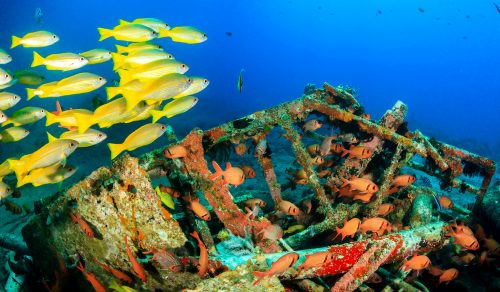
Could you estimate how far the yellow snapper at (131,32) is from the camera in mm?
4969

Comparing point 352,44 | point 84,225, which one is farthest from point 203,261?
point 352,44

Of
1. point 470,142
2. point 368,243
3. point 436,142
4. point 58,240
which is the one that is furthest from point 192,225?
point 470,142

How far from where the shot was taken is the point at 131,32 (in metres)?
5.06

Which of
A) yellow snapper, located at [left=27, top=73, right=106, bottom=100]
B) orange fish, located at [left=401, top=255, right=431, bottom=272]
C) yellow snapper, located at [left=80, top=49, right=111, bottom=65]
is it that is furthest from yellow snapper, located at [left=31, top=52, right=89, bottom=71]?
orange fish, located at [left=401, top=255, right=431, bottom=272]

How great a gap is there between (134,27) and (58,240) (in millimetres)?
3453

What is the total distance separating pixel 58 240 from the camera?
3.85 meters

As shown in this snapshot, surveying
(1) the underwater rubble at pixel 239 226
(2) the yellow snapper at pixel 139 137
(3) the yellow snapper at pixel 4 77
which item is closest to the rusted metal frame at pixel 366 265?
(1) the underwater rubble at pixel 239 226

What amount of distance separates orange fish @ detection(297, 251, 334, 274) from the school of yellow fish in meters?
2.56

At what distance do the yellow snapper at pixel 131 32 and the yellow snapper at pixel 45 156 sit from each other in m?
1.99

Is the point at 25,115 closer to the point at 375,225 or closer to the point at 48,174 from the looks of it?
the point at 48,174

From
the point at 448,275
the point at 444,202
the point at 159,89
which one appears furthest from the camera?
the point at 444,202

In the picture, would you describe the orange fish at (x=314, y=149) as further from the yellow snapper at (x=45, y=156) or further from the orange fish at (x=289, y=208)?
the yellow snapper at (x=45, y=156)

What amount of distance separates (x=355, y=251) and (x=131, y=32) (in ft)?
15.5

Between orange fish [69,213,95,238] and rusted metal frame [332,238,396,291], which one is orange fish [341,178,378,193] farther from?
orange fish [69,213,95,238]
